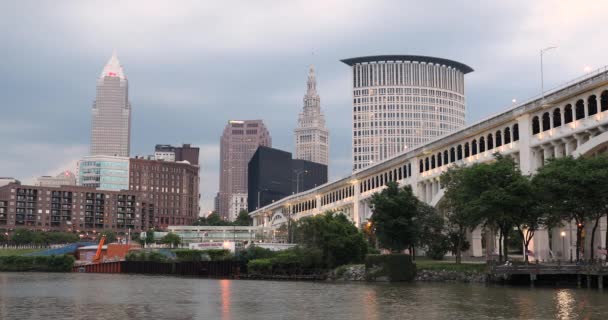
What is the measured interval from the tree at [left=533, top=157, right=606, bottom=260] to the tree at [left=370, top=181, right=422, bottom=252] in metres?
31.0

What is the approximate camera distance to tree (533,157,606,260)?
269 feet

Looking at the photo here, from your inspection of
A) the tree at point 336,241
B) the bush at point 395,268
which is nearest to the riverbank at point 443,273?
the bush at point 395,268

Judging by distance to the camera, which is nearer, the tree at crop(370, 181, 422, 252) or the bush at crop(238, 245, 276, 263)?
the tree at crop(370, 181, 422, 252)

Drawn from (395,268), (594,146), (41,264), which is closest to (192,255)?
(41,264)

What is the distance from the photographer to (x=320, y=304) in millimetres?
66625

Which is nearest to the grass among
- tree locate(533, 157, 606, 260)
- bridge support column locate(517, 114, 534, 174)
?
tree locate(533, 157, 606, 260)

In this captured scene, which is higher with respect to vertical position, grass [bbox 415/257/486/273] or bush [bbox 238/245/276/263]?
bush [bbox 238/245/276/263]

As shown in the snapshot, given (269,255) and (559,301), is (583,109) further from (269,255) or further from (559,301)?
(269,255)

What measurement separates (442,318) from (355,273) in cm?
6331

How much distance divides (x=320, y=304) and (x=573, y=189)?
3368cm

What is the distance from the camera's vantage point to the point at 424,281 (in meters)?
105

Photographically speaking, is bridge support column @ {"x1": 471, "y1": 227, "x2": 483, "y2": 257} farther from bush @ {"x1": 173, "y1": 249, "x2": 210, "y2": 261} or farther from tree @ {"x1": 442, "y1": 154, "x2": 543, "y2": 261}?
bush @ {"x1": 173, "y1": 249, "x2": 210, "y2": 261}

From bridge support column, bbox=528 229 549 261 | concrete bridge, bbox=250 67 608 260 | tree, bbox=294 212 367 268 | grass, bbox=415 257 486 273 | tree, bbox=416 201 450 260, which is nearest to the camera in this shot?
concrete bridge, bbox=250 67 608 260

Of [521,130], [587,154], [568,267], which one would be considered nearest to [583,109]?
[587,154]
